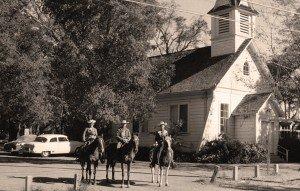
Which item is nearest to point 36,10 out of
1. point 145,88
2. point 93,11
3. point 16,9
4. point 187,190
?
point 16,9

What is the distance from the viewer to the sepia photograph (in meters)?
26.2

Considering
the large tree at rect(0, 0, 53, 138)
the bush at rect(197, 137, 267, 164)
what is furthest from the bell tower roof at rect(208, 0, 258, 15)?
the large tree at rect(0, 0, 53, 138)

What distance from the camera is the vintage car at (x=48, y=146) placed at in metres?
34.9

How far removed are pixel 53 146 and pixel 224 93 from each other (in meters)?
13.8

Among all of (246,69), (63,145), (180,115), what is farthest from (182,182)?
(63,145)

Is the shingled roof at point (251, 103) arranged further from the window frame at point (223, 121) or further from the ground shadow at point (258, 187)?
the ground shadow at point (258, 187)

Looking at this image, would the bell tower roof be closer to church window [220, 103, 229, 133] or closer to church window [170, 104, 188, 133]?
church window [220, 103, 229, 133]

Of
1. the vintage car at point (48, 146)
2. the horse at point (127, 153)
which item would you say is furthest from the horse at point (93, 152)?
the vintage car at point (48, 146)

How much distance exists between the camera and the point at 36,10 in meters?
36.7

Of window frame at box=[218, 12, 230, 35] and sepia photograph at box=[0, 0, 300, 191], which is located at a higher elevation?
window frame at box=[218, 12, 230, 35]

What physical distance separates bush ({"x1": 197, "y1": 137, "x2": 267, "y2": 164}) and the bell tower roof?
420 inches

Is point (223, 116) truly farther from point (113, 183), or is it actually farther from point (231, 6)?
point (113, 183)

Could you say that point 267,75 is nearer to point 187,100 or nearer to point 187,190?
point 187,100

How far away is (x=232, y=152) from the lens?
29469 mm
